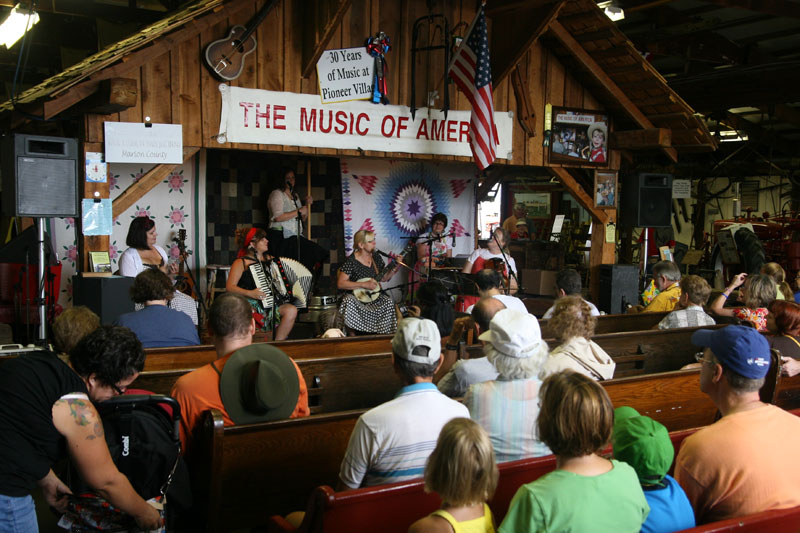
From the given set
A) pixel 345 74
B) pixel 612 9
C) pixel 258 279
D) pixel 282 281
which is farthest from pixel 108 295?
pixel 612 9

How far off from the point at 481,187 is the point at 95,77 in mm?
6241

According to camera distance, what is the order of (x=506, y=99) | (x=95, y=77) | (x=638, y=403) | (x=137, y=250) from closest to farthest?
1. (x=638, y=403)
2. (x=95, y=77)
3. (x=137, y=250)
4. (x=506, y=99)

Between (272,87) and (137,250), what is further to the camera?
(272,87)

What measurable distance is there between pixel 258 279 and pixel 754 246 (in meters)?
8.05

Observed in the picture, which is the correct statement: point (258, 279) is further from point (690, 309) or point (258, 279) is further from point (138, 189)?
point (690, 309)

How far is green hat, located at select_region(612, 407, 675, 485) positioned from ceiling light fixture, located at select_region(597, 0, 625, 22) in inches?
265

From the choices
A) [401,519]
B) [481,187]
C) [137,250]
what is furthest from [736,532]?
[481,187]

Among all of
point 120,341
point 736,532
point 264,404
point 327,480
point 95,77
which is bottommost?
point 327,480

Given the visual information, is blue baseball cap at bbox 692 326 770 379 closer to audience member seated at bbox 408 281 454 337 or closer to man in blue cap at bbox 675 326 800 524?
man in blue cap at bbox 675 326 800 524

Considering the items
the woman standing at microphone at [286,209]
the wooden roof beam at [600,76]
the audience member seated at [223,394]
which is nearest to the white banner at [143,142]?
the woman standing at microphone at [286,209]

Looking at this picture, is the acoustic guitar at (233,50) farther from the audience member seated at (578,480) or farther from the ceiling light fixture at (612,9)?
the audience member seated at (578,480)

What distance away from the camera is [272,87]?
6.69m

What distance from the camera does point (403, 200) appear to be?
952 centimetres

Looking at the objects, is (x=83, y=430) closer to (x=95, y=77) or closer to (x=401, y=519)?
(x=401, y=519)
